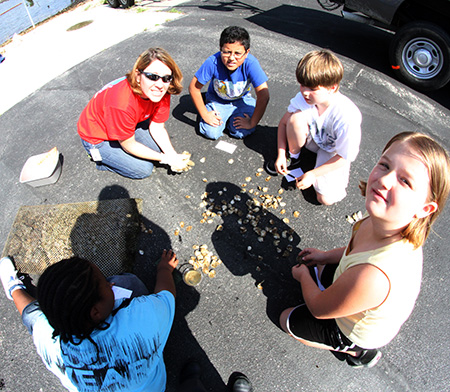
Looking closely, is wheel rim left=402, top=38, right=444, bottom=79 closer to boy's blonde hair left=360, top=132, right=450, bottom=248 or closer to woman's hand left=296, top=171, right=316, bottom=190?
woman's hand left=296, top=171, right=316, bottom=190

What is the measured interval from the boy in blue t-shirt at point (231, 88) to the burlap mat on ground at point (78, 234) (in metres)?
1.24

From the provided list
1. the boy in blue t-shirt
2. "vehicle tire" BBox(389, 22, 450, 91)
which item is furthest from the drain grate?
"vehicle tire" BBox(389, 22, 450, 91)

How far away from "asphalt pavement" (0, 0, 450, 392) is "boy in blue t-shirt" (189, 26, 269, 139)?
196mm

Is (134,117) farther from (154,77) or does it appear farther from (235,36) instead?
(235,36)

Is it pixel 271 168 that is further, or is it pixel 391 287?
pixel 271 168

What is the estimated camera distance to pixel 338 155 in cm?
248

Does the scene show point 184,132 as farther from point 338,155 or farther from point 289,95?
point 338,155

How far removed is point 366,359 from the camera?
1.88 metres

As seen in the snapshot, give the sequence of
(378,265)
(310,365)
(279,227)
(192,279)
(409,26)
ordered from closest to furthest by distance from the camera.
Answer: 1. (378,265)
2. (310,365)
3. (192,279)
4. (279,227)
5. (409,26)

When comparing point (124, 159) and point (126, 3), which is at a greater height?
point (126, 3)

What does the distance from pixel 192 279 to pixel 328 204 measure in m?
1.42

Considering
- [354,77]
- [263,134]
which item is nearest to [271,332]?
[263,134]

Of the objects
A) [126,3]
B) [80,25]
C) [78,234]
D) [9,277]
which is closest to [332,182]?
[78,234]

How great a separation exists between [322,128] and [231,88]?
111cm
